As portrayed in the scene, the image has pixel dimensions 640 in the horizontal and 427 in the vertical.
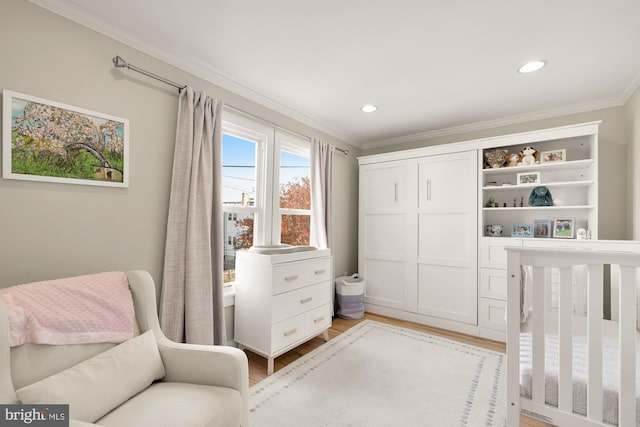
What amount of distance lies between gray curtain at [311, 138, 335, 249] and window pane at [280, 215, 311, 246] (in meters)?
0.09

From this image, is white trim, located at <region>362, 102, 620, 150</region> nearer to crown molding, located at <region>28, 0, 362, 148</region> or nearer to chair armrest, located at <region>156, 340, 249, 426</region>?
crown molding, located at <region>28, 0, 362, 148</region>

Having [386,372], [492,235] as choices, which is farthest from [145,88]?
[492,235]

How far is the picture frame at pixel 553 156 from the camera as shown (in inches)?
113

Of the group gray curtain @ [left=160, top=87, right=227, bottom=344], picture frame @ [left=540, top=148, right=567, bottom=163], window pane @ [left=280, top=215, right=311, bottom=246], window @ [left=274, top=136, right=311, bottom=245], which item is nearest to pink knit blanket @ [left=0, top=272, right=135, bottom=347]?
gray curtain @ [left=160, top=87, right=227, bottom=344]

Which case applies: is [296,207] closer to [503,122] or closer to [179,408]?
[179,408]

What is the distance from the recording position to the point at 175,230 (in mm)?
2076

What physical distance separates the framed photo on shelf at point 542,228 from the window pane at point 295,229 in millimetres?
2491

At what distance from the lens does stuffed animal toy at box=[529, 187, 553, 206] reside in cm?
292

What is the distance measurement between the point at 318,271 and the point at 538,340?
183 cm

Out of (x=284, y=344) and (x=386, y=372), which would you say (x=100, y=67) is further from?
(x=386, y=372)

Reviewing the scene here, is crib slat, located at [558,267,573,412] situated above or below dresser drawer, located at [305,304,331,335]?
above

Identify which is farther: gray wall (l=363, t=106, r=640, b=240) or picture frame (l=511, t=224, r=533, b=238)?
picture frame (l=511, t=224, r=533, b=238)

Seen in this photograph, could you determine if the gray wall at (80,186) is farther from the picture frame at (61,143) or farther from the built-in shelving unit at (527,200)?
the built-in shelving unit at (527,200)

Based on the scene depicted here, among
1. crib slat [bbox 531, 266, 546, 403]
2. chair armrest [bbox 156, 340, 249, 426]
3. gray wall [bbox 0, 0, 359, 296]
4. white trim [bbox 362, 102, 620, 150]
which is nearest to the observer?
crib slat [bbox 531, 266, 546, 403]
